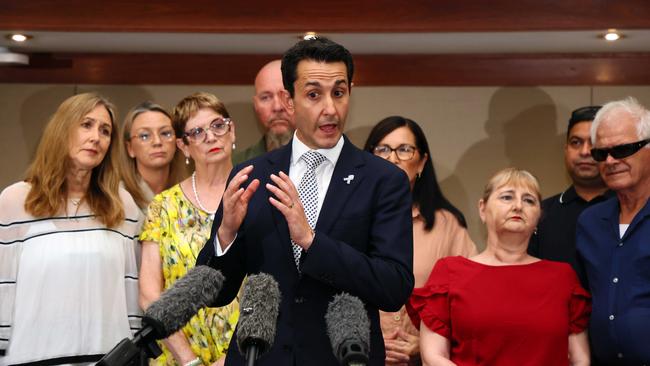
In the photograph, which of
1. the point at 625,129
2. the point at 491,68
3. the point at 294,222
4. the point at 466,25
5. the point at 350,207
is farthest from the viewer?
the point at 491,68

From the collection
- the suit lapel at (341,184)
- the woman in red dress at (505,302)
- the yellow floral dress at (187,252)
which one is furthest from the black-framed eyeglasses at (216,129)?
the suit lapel at (341,184)

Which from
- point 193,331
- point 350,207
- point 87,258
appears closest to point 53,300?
point 87,258

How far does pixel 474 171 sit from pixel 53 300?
2674 mm

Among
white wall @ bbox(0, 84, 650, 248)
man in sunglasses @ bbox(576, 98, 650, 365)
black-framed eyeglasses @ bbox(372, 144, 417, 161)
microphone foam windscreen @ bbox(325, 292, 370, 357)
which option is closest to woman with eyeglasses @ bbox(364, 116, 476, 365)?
black-framed eyeglasses @ bbox(372, 144, 417, 161)

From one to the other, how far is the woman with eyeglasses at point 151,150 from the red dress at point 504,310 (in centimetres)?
159

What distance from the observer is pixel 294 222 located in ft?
9.21

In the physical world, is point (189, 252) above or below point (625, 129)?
below

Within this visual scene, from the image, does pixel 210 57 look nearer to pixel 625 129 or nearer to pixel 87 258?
pixel 87 258

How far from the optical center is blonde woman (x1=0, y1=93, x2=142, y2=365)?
4.25m

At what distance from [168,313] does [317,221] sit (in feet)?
2.13

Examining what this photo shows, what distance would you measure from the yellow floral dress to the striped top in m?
0.20

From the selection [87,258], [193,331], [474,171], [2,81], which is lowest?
[193,331]

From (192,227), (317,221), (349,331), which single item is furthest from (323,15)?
(349,331)

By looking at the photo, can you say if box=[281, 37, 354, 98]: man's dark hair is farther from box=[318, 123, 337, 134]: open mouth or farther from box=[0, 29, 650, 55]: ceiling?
box=[0, 29, 650, 55]: ceiling
